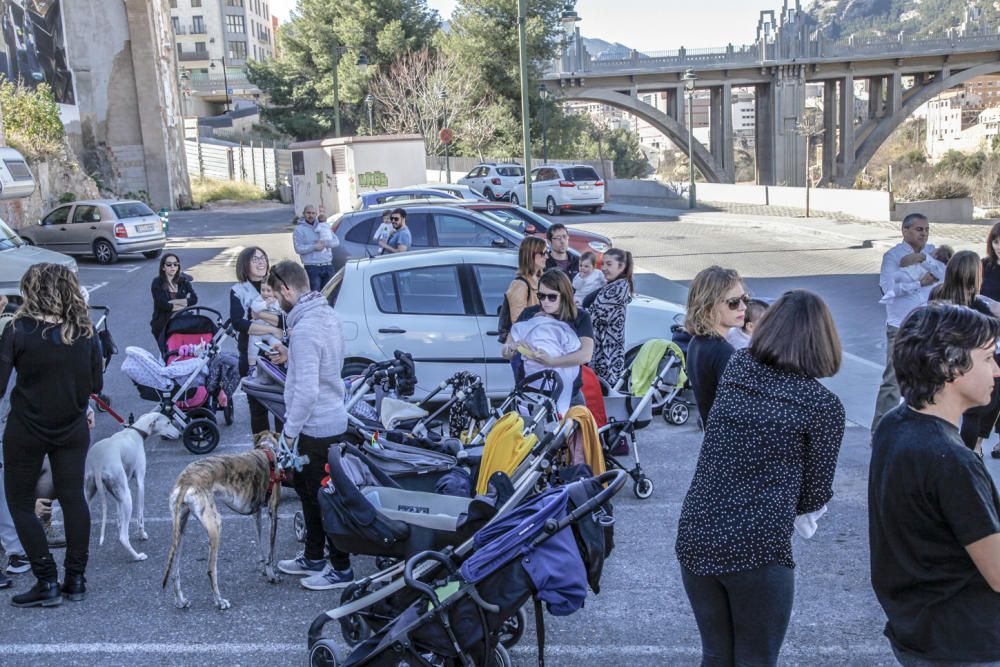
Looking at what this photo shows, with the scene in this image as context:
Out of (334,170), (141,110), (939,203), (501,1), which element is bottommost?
(939,203)

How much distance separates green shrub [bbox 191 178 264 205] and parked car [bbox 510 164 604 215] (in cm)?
2150

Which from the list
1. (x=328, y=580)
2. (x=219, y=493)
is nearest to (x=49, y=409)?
(x=219, y=493)

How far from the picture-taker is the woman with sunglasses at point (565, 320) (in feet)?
21.3

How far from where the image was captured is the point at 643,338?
959 centimetres

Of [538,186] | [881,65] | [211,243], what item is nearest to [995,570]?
[211,243]

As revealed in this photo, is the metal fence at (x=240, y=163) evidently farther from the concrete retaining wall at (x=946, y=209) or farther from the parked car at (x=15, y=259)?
the parked car at (x=15, y=259)

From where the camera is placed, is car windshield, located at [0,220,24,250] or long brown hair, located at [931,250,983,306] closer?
long brown hair, located at [931,250,983,306]

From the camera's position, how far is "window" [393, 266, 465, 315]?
9062 millimetres

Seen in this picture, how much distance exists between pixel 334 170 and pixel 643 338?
80.8 feet

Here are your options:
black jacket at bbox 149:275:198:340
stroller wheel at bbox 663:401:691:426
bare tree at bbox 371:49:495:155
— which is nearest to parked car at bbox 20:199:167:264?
black jacket at bbox 149:275:198:340

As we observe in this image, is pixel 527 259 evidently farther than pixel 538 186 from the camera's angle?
No

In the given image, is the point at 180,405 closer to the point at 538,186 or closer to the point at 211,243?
the point at 211,243

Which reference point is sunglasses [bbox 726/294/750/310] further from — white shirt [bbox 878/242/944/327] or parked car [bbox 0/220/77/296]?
parked car [bbox 0/220/77/296]

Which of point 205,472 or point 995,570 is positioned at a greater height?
point 995,570
